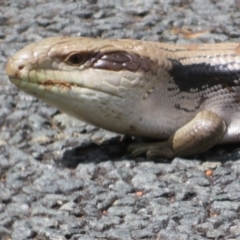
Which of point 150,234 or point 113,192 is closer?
point 150,234

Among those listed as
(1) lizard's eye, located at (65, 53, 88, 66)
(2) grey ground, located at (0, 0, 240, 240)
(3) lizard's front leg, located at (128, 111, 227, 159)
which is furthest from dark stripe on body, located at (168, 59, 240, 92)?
(1) lizard's eye, located at (65, 53, 88, 66)

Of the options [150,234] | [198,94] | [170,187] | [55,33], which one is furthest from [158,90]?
[55,33]

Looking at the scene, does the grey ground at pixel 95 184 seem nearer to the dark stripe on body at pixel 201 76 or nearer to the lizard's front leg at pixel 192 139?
the lizard's front leg at pixel 192 139

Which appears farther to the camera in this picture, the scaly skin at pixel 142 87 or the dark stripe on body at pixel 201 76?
the dark stripe on body at pixel 201 76

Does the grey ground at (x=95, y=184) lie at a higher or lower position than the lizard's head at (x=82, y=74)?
lower

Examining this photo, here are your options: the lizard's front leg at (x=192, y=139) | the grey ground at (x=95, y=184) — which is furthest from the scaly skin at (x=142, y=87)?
the grey ground at (x=95, y=184)

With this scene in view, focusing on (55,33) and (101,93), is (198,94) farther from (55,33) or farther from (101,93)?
(55,33)

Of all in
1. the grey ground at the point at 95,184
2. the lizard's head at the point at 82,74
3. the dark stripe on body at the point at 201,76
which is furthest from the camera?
the dark stripe on body at the point at 201,76
